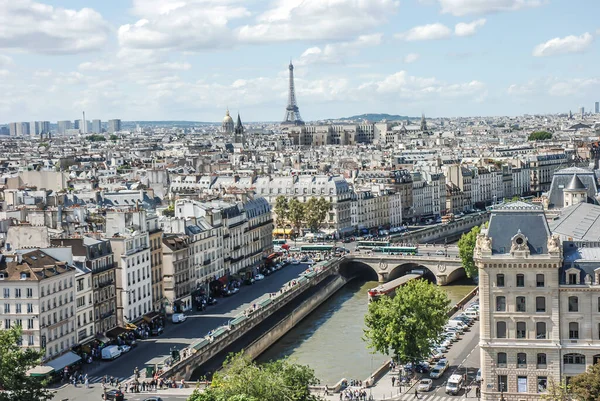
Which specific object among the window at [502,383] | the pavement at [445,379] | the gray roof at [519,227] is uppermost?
the gray roof at [519,227]

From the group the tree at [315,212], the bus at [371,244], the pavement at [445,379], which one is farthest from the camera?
the tree at [315,212]

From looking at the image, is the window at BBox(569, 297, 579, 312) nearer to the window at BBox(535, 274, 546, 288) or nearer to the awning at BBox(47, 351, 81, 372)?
the window at BBox(535, 274, 546, 288)

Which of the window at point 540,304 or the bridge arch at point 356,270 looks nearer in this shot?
the window at point 540,304

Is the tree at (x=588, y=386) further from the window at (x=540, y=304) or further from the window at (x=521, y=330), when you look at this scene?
the window at (x=540, y=304)

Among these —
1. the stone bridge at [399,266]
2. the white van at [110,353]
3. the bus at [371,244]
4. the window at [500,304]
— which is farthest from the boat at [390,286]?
the window at [500,304]

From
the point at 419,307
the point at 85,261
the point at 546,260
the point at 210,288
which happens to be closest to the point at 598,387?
the point at 546,260

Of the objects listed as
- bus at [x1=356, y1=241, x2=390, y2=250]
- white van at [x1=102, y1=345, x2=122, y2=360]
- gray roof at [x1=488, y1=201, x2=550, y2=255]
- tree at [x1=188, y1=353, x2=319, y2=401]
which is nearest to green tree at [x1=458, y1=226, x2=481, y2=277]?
bus at [x1=356, y1=241, x2=390, y2=250]

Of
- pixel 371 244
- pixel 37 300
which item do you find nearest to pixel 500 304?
pixel 37 300

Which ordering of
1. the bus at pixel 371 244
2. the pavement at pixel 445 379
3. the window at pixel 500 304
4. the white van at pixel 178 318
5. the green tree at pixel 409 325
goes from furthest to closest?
1. the bus at pixel 371 244
2. the white van at pixel 178 318
3. the green tree at pixel 409 325
4. the pavement at pixel 445 379
5. the window at pixel 500 304
